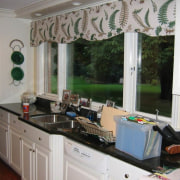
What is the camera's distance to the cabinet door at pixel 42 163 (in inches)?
106

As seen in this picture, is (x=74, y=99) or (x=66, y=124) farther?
(x=74, y=99)

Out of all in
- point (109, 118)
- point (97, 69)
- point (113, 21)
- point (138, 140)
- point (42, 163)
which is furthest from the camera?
point (97, 69)

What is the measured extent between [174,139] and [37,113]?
2008 mm

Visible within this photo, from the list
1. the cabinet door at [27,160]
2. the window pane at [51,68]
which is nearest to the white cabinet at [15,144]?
the cabinet door at [27,160]

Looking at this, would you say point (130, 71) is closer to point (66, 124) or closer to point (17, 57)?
point (66, 124)

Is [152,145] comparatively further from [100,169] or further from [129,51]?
[129,51]

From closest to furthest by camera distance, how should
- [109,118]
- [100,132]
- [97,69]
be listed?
1. [100,132]
2. [109,118]
3. [97,69]

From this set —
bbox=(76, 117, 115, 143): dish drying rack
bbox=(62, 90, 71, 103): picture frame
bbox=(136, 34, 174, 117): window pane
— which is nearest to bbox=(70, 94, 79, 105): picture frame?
bbox=(62, 90, 71, 103): picture frame

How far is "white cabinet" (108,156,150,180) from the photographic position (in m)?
1.77

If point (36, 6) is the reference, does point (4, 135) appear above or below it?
below

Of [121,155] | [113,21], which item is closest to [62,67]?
[113,21]

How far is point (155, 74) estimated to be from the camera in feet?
8.34

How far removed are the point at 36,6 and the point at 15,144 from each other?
1.87 m

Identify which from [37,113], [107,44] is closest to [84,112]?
[37,113]
